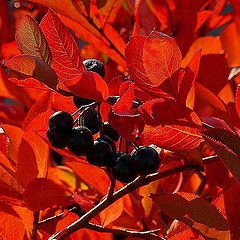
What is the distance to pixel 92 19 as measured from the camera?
100cm

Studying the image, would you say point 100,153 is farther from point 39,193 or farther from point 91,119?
point 39,193

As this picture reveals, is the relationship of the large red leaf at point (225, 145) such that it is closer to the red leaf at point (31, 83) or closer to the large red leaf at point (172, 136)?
the large red leaf at point (172, 136)

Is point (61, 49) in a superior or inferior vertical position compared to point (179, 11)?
superior

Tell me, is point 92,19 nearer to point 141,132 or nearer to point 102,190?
point 102,190

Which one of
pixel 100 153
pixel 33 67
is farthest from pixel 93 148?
pixel 33 67

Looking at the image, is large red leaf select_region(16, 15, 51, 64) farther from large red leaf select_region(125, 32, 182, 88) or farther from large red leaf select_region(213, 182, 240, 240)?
large red leaf select_region(213, 182, 240, 240)

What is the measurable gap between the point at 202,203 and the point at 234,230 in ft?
0.24

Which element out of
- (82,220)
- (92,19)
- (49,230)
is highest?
(92,19)

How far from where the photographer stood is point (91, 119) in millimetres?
708

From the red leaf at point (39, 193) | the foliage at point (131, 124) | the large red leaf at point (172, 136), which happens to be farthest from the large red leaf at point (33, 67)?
the red leaf at point (39, 193)

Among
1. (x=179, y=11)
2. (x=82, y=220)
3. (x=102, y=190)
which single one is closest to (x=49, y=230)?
(x=102, y=190)

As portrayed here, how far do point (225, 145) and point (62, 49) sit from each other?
18cm

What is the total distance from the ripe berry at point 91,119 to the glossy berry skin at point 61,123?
0.11 ft

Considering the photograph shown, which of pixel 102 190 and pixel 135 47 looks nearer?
pixel 135 47
